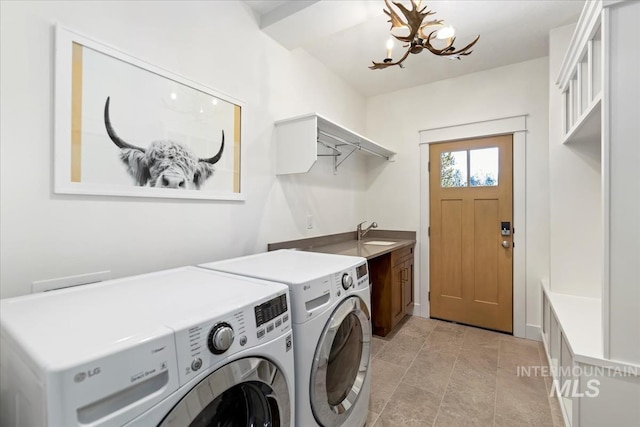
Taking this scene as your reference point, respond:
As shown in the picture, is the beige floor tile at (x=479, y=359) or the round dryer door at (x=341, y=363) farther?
the beige floor tile at (x=479, y=359)

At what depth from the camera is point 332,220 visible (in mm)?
3002

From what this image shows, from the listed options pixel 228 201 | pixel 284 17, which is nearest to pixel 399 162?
pixel 284 17

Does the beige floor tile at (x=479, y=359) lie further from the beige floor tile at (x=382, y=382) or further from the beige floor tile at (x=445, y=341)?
the beige floor tile at (x=382, y=382)

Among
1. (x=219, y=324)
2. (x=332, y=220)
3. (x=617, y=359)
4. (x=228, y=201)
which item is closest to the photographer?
(x=219, y=324)

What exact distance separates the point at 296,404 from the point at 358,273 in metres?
0.65

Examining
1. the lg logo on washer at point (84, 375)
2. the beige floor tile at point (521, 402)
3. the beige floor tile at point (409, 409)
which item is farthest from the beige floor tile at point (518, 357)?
the lg logo on washer at point (84, 375)

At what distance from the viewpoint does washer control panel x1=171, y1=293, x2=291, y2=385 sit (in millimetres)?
701

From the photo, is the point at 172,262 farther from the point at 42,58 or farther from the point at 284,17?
the point at 284,17

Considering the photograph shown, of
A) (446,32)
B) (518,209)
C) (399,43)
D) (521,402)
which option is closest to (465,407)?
(521,402)

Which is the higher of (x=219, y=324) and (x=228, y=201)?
(x=228, y=201)

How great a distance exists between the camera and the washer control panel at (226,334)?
701 mm

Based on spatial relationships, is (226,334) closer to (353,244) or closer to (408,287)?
(353,244)

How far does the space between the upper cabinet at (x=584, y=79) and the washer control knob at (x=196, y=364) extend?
195 cm

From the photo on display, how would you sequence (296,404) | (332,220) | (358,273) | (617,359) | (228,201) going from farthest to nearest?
(332,220) → (228,201) → (358,273) → (617,359) → (296,404)
